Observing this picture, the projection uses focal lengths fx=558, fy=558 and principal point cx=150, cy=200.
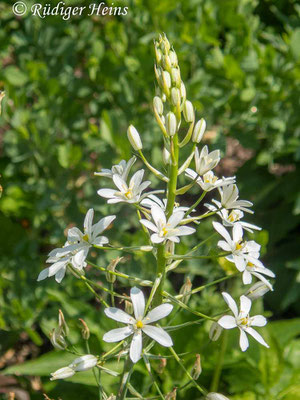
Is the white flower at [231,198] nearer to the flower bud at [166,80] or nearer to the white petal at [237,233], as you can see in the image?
the white petal at [237,233]

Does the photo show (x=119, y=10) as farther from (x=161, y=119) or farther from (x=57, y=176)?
Result: (x=161, y=119)

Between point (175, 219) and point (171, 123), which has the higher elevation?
point (171, 123)

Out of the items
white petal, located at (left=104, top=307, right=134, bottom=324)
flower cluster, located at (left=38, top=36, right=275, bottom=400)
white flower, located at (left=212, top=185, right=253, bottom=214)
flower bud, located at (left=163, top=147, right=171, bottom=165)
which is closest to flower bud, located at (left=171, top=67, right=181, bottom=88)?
flower cluster, located at (left=38, top=36, right=275, bottom=400)

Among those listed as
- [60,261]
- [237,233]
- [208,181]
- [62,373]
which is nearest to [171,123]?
[208,181]

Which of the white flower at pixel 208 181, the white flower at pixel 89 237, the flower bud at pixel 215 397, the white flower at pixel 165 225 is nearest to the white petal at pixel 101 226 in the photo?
the white flower at pixel 89 237

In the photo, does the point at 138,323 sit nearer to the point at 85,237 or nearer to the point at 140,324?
the point at 140,324

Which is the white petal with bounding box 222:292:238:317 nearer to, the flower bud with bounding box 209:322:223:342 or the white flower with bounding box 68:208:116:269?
the flower bud with bounding box 209:322:223:342
